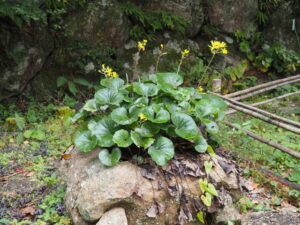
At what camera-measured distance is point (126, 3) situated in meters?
6.73

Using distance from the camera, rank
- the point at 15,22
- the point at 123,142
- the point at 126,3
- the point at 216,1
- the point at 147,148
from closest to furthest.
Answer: the point at 123,142 < the point at 147,148 < the point at 15,22 < the point at 126,3 < the point at 216,1

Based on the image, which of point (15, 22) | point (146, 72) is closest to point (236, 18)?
point (146, 72)

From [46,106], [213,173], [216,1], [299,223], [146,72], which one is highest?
[216,1]

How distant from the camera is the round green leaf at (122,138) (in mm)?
2332

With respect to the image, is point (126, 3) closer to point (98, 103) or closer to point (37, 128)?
point (37, 128)

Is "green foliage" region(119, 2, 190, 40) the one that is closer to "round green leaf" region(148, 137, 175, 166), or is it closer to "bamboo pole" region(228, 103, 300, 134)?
"bamboo pole" region(228, 103, 300, 134)

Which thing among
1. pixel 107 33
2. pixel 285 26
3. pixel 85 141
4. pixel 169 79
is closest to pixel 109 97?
pixel 85 141

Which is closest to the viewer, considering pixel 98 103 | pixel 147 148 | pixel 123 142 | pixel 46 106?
pixel 123 142

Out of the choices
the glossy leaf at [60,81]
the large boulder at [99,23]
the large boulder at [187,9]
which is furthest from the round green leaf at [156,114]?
the large boulder at [187,9]

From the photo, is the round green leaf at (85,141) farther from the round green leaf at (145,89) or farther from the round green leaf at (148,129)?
the round green leaf at (145,89)

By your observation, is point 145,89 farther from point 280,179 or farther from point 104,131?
point 280,179

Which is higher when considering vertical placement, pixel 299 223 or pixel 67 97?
pixel 299 223

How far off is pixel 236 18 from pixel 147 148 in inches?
255

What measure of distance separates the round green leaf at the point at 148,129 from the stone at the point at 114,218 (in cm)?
64
